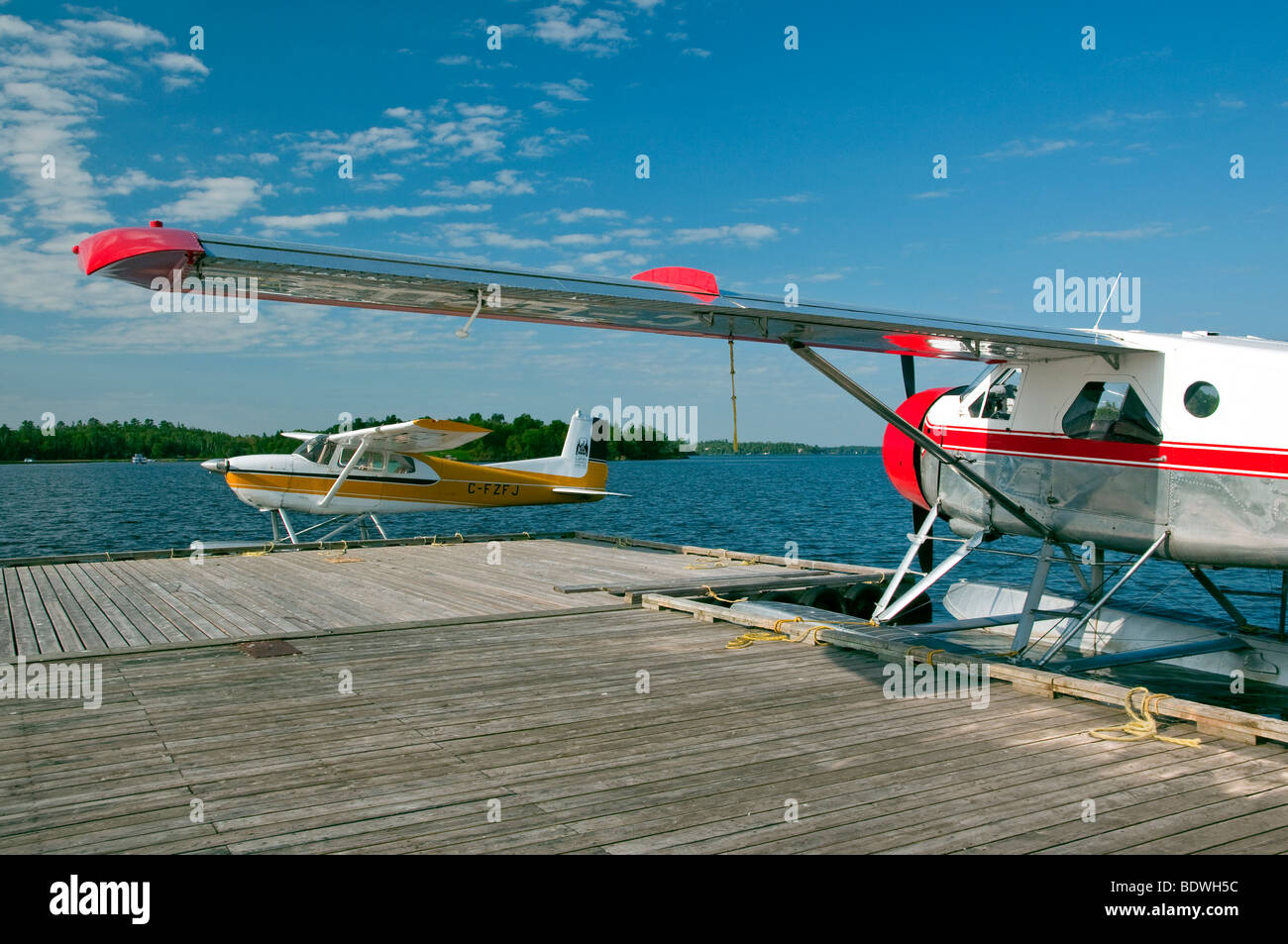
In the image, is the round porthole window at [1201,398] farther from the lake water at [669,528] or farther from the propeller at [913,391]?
the lake water at [669,528]

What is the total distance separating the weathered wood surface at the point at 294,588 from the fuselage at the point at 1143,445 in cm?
361

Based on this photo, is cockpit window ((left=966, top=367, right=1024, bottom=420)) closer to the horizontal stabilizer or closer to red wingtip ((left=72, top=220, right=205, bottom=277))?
red wingtip ((left=72, top=220, right=205, bottom=277))

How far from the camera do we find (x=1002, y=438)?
7816mm

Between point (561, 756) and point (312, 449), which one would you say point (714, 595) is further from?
point (312, 449)

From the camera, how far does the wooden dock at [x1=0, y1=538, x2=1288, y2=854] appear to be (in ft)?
10.9

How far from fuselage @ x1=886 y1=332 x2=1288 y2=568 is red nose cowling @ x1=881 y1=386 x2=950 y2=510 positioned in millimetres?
450

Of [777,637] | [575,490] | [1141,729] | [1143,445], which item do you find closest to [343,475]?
[575,490]

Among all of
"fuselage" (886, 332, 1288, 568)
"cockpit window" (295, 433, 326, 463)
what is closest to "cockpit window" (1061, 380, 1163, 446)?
"fuselage" (886, 332, 1288, 568)

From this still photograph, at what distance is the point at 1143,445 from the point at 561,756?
17.0 feet

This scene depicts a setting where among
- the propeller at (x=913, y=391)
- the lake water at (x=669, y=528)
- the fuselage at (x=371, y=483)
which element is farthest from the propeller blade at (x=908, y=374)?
the fuselage at (x=371, y=483)

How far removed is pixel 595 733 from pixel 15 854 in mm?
2475

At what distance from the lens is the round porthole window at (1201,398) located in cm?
645

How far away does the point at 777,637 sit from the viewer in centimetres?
719
